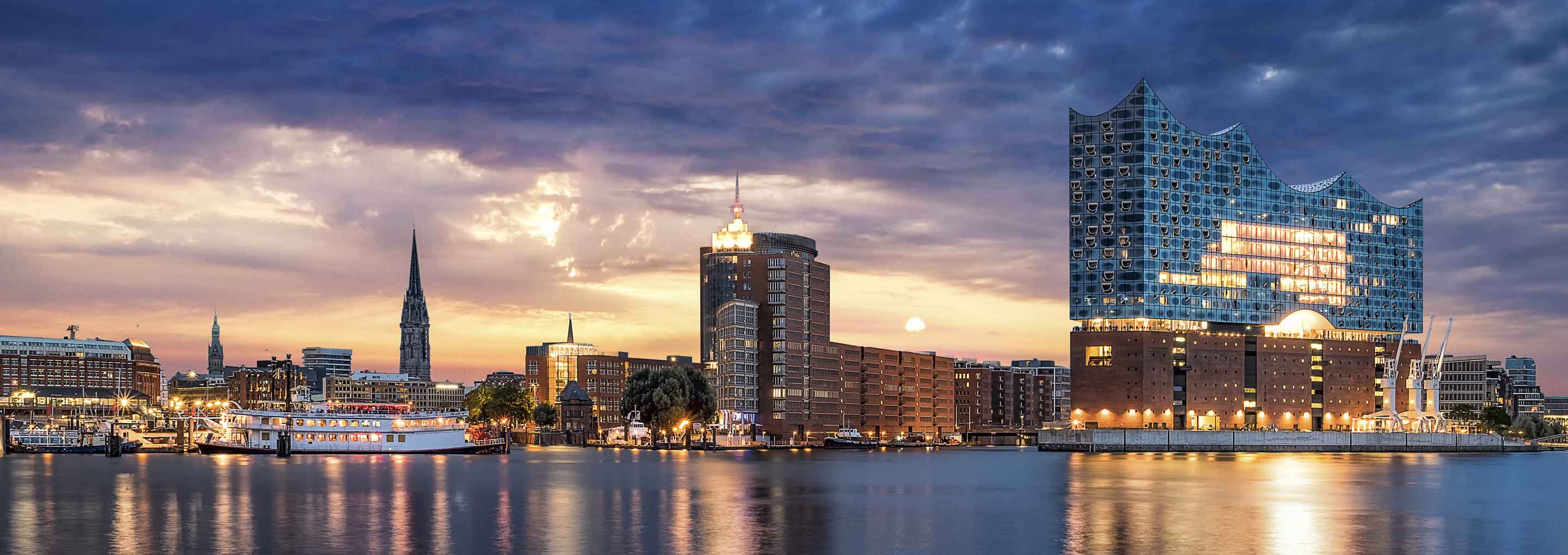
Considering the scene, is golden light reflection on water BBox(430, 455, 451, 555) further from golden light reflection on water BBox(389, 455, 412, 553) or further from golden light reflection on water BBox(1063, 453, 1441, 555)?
golden light reflection on water BBox(1063, 453, 1441, 555)

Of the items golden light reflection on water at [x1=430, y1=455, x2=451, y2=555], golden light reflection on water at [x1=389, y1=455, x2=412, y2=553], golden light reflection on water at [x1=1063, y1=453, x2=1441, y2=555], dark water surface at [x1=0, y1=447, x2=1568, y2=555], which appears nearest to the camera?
golden light reflection on water at [x1=430, y1=455, x2=451, y2=555]

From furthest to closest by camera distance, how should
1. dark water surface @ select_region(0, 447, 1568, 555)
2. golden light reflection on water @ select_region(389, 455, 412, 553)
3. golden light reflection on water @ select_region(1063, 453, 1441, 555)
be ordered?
golden light reflection on water @ select_region(1063, 453, 1441, 555)
dark water surface @ select_region(0, 447, 1568, 555)
golden light reflection on water @ select_region(389, 455, 412, 553)

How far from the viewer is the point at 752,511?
→ 283ft

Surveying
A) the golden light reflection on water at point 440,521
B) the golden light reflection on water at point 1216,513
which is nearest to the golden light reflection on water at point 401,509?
the golden light reflection on water at point 440,521

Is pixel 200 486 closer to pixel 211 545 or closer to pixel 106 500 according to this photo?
pixel 106 500

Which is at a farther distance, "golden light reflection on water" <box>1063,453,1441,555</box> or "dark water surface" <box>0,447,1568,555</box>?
"golden light reflection on water" <box>1063,453,1441,555</box>

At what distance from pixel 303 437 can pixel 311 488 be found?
97.8 meters

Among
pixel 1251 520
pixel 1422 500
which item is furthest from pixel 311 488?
pixel 1422 500

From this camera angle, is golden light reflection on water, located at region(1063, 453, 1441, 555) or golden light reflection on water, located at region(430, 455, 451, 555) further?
golden light reflection on water, located at region(1063, 453, 1441, 555)

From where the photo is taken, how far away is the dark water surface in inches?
2596

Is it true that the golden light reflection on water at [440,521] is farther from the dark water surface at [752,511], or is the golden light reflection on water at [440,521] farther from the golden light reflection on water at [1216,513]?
the golden light reflection on water at [1216,513]

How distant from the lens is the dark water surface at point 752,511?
65.9 m

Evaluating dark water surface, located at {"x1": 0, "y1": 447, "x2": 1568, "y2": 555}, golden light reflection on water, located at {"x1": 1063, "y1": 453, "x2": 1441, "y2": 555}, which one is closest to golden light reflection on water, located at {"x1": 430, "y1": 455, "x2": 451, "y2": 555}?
dark water surface, located at {"x1": 0, "y1": 447, "x2": 1568, "y2": 555}

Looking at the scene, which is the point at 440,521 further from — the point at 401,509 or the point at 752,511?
the point at 752,511
